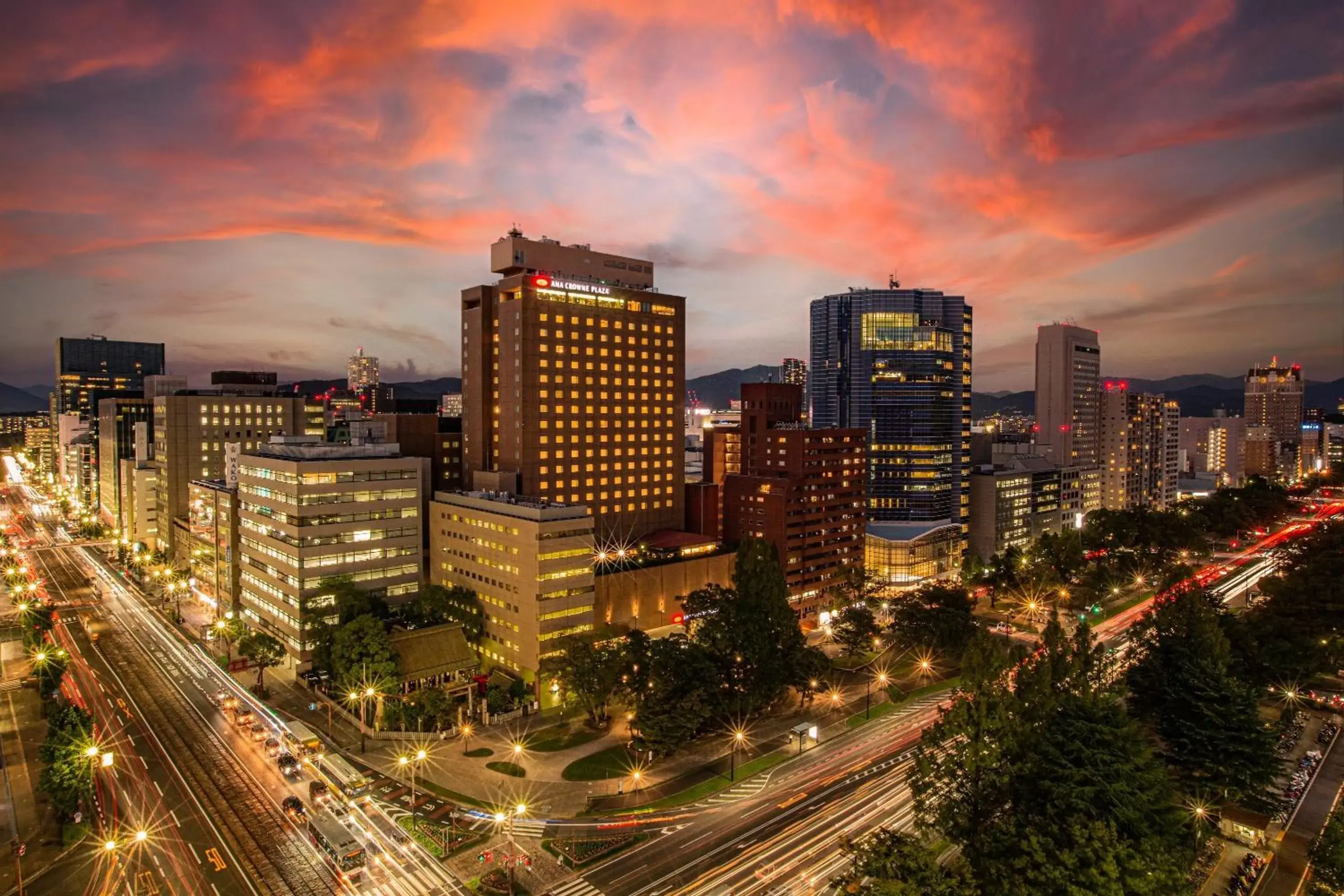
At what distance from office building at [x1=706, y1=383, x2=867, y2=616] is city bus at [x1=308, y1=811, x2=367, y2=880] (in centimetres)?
7993

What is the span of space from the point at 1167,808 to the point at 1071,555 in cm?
9704

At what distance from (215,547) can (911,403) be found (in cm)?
14568

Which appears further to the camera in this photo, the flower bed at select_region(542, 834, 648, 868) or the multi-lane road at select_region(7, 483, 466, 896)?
the flower bed at select_region(542, 834, 648, 868)

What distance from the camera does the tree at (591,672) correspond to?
8025 centimetres

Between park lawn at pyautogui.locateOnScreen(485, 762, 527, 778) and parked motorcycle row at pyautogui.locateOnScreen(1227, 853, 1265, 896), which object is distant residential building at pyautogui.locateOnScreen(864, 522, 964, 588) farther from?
park lawn at pyautogui.locateOnScreen(485, 762, 527, 778)

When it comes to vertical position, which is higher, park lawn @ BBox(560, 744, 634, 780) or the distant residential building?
the distant residential building

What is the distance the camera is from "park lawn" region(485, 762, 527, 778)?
72062 millimetres

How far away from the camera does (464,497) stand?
107500 millimetres

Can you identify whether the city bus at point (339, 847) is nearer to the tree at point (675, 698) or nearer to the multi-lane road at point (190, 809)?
the multi-lane road at point (190, 809)

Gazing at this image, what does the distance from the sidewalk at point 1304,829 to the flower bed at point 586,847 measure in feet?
150

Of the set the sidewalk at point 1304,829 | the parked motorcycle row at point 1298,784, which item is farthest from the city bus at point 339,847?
the parked motorcycle row at point 1298,784

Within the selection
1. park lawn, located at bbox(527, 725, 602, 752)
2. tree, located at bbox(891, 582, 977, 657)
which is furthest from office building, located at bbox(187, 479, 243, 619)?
tree, located at bbox(891, 582, 977, 657)

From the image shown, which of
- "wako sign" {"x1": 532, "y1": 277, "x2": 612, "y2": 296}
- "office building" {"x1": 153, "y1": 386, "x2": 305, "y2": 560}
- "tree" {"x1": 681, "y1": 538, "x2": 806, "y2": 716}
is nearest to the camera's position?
"tree" {"x1": 681, "y1": 538, "x2": 806, "y2": 716}

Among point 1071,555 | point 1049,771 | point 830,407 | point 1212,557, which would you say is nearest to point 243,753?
point 1049,771
